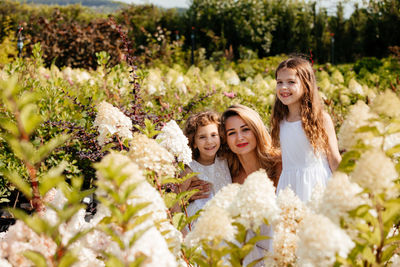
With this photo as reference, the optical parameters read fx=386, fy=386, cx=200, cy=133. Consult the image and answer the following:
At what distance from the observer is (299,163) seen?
3215 millimetres

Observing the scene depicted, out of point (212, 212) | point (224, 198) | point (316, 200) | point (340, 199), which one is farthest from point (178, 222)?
point (340, 199)

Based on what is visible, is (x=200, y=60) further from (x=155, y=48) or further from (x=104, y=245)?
(x=104, y=245)

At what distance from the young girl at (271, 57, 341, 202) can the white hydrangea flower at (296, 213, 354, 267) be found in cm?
225

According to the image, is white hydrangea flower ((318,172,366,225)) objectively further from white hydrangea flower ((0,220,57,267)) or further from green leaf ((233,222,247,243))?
white hydrangea flower ((0,220,57,267))

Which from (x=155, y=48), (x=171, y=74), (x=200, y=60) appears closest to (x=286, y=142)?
(x=171, y=74)

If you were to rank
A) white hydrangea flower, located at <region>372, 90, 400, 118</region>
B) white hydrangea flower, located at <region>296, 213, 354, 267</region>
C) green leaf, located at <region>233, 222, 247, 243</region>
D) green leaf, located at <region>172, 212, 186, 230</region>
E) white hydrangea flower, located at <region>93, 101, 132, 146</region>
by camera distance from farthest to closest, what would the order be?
white hydrangea flower, located at <region>93, 101, 132, 146</region>
green leaf, located at <region>172, 212, 186, 230</region>
green leaf, located at <region>233, 222, 247, 243</region>
white hydrangea flower, located at <region>372, 90, 400, 118</region>
white hydrangea flower, located at <region>296, 213, 354, 267</region>

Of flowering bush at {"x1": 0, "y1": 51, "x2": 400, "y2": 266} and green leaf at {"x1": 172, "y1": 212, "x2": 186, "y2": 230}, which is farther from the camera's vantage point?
green leaf at {"x1": 172, "y1": 212, "x2": 186, "y2": 230}

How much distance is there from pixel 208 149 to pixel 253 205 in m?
2.29

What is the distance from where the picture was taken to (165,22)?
19.6 metres

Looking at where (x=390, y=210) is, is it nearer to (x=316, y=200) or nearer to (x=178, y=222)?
(x=316, y=200)

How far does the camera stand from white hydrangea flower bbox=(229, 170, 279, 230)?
1.08 m

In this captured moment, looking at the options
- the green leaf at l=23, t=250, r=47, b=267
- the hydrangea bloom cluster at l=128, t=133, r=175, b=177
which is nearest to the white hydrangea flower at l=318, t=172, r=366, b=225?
the hydrangea bloom cluster at l=128, t=133, r=175, b=177

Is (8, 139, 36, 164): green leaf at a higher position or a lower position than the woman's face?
higher

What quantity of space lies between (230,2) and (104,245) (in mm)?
18588
